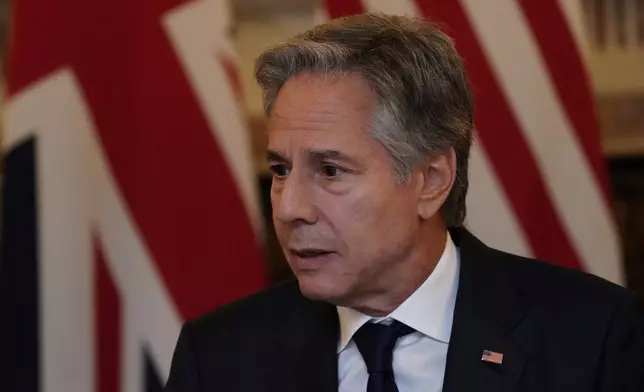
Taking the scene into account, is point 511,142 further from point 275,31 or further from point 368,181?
point 275,31

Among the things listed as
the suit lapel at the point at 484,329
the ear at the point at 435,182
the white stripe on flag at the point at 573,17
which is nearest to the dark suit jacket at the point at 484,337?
the suit lapel at the point at 484,329

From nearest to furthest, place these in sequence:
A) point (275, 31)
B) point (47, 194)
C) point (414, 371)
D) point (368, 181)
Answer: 1. point (368, 181)
2. point (414, 371)
3. point (47, 194)
4. point (275, 31)

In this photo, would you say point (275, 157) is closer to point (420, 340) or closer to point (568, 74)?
point (420, 340)

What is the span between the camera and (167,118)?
185cm

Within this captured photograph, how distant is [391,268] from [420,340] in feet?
0.42

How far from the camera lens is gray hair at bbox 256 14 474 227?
1.22 meters

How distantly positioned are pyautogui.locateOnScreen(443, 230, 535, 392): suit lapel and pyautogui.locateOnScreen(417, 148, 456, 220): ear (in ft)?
0.48

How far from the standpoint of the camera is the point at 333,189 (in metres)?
1.21

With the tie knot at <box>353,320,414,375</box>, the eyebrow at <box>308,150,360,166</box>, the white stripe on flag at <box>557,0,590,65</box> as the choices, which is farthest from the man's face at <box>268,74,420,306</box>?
the white stripe on flag at <box>557,0,590,65</box>

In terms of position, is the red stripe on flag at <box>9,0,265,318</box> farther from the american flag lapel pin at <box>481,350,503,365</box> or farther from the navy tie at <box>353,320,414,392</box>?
the american flag lapel pin at <box>481,350,503,365</box>

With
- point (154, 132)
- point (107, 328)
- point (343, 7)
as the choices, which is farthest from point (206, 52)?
point (107, 328)

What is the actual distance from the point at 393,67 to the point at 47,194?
34.6 inches

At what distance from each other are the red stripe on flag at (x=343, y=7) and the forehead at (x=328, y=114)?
0.65m

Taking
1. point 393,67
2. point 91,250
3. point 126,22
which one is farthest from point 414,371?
point 126,22
